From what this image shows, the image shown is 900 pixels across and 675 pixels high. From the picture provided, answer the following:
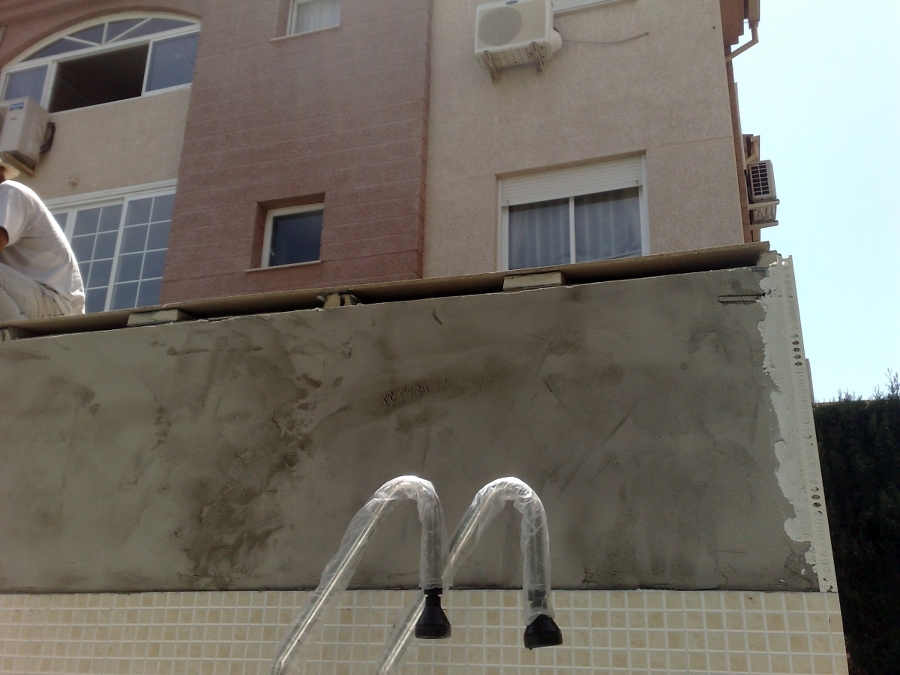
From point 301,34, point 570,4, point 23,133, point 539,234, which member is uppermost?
point 301,34

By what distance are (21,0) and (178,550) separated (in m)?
11.1

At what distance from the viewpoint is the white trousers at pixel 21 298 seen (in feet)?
17.5

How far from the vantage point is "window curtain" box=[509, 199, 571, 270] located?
8391 mm

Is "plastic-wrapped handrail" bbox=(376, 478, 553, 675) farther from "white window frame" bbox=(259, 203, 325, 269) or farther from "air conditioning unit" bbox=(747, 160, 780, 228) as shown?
"air conditioning unit" bbox=(747, 160, 780, 228)

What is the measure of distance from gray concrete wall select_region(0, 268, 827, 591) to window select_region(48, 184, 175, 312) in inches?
203

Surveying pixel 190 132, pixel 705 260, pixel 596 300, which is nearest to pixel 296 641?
pixel 596 300

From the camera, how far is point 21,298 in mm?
5465

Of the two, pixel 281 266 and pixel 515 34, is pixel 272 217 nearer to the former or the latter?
pixel 281 266

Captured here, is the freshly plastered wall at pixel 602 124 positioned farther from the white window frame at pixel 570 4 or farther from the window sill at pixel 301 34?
the window sill at pixel 301 34

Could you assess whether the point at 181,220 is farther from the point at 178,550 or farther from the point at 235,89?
the point at 178,550

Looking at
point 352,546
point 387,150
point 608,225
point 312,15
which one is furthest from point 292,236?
point 352,546

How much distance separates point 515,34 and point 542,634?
7.43 m

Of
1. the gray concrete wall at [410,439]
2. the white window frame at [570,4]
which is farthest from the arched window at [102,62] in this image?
the gray concrete wall at [410,439]

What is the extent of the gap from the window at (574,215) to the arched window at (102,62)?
538 centimetres
